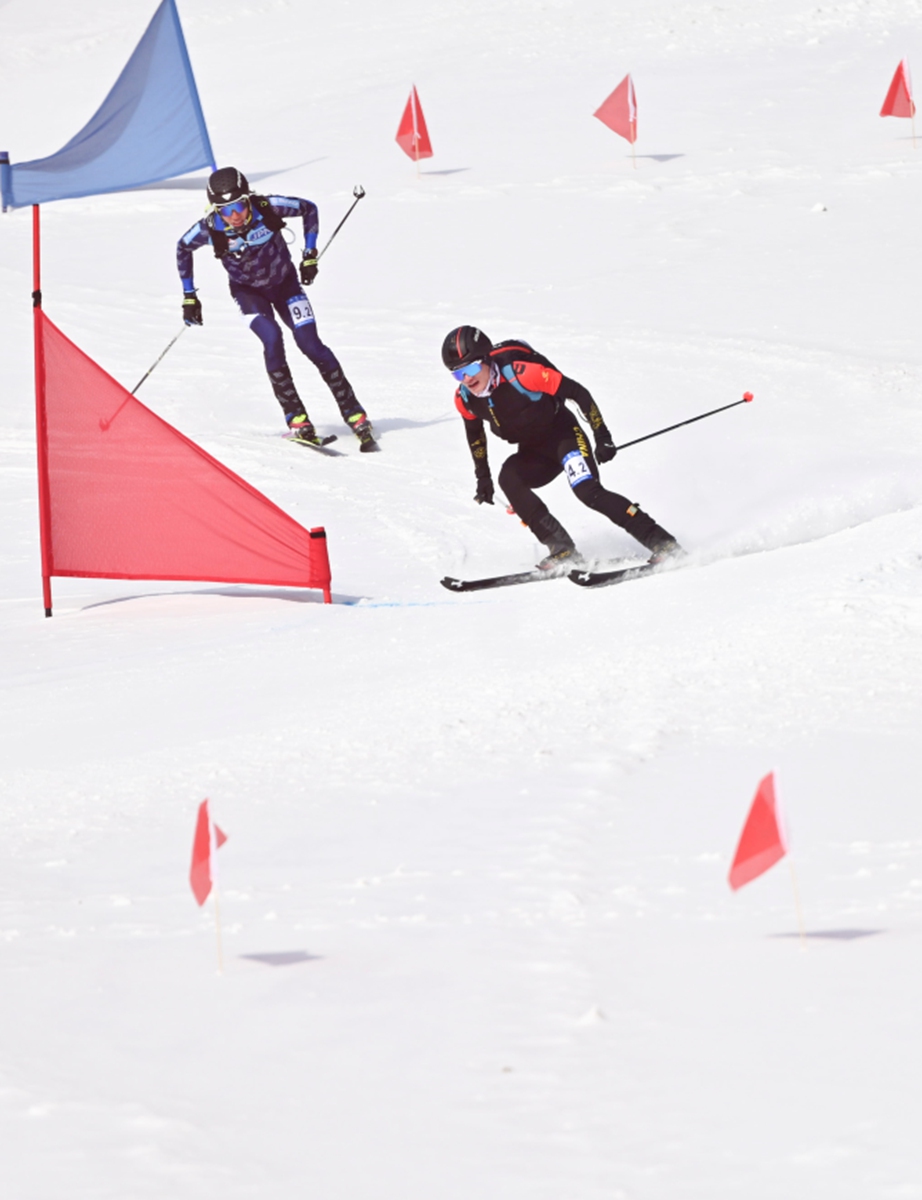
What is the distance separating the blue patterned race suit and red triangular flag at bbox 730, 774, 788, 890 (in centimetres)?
735

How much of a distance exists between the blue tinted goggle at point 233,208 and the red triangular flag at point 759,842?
7.35 m

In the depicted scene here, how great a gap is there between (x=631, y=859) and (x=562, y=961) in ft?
2.09

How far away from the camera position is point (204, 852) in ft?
11.0

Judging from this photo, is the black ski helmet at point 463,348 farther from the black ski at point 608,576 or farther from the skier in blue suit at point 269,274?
the skier in blue suit at point 269,274

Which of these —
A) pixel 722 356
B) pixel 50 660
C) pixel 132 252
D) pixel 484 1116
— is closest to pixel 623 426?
pixel 722 356

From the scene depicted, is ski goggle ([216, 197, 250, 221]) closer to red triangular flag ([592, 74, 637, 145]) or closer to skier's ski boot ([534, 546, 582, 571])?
skier's ski boot ([534, 546, 582, 571])

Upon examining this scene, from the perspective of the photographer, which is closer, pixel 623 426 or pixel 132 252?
pixel 623 426

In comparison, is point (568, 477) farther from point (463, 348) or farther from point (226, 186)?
point (226, 186)

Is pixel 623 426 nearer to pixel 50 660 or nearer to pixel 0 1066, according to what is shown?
pixel 50 660

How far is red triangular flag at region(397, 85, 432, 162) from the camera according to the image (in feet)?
53.7

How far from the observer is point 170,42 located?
608 inches

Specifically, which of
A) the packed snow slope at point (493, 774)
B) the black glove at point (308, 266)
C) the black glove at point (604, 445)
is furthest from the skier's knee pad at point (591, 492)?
the black glove at point (308, 266)

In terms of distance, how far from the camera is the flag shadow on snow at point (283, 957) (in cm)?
341

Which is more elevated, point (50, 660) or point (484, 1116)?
point (484, 1116)
